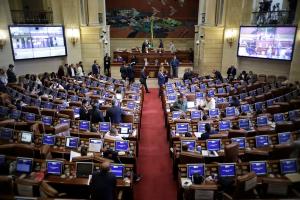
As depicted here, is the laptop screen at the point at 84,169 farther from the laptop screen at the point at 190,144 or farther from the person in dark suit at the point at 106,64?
the person in dark suit at the point at 106,64

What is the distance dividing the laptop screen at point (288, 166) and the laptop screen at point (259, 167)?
0.37 metres

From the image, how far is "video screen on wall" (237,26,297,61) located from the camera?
14.0 metres

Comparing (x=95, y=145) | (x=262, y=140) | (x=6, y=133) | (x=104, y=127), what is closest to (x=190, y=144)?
(x=262, y=140)

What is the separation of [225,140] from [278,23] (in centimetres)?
1066

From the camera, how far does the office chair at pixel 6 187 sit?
5.10m

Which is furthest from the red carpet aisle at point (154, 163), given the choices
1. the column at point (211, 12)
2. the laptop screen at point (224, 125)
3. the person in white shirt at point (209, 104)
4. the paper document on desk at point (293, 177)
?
the column at point (211, 12)

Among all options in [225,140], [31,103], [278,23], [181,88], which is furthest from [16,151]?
[278,23]

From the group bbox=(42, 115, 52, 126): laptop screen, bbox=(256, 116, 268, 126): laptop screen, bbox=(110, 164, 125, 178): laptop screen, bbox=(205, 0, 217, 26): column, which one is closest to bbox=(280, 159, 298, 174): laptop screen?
bbox=(256, 116, 268, 126): laptop screen

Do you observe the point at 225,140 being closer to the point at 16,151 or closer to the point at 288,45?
the point at 16,151

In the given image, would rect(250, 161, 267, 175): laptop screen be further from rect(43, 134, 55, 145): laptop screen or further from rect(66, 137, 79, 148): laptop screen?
rect(43, 134, 55, 145): laptop screen

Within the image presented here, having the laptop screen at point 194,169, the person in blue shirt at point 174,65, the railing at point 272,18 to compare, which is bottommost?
the laptop screen at point 194,169

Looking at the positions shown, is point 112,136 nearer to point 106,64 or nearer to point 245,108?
point 245,108

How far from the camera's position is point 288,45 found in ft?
46.0

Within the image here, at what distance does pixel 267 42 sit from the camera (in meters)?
15.0
